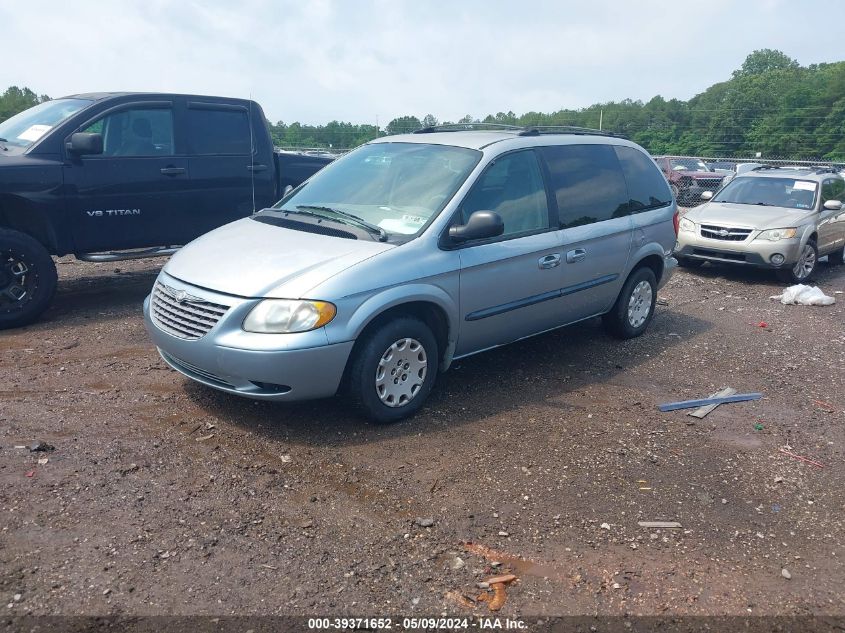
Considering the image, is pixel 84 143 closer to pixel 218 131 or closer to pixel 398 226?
pixel 218 131

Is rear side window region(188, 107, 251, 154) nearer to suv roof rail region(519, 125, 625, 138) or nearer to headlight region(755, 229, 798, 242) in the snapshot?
suv roof rail region(519, 125, 625, 138)

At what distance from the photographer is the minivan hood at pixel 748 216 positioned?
10281 millimetres

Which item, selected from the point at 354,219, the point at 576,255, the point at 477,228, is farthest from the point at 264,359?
the point at 576,255

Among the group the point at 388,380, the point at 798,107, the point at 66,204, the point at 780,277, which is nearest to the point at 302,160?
the point at 66,204

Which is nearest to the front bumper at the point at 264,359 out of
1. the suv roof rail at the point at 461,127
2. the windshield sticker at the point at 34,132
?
the suv roof rail at the point at 461,127

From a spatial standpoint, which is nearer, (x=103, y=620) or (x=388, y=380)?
(x=103, y=620)

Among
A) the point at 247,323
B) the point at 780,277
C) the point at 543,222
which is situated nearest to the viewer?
the point at 247,323

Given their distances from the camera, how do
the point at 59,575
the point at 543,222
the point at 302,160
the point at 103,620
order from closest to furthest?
the point at 103,620, the point at 59,575, the point at 543,222, the point at 302,160

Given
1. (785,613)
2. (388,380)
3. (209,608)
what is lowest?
(785,613)

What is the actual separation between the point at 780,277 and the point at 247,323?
28.8 ft

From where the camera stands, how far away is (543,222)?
5.57 m

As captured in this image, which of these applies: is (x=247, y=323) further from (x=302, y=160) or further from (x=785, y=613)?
(x=302, y=160)

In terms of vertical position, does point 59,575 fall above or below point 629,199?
below

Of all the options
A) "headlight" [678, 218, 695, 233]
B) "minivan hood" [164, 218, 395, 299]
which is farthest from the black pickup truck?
"headlight" [678, 218, 695, 233]
